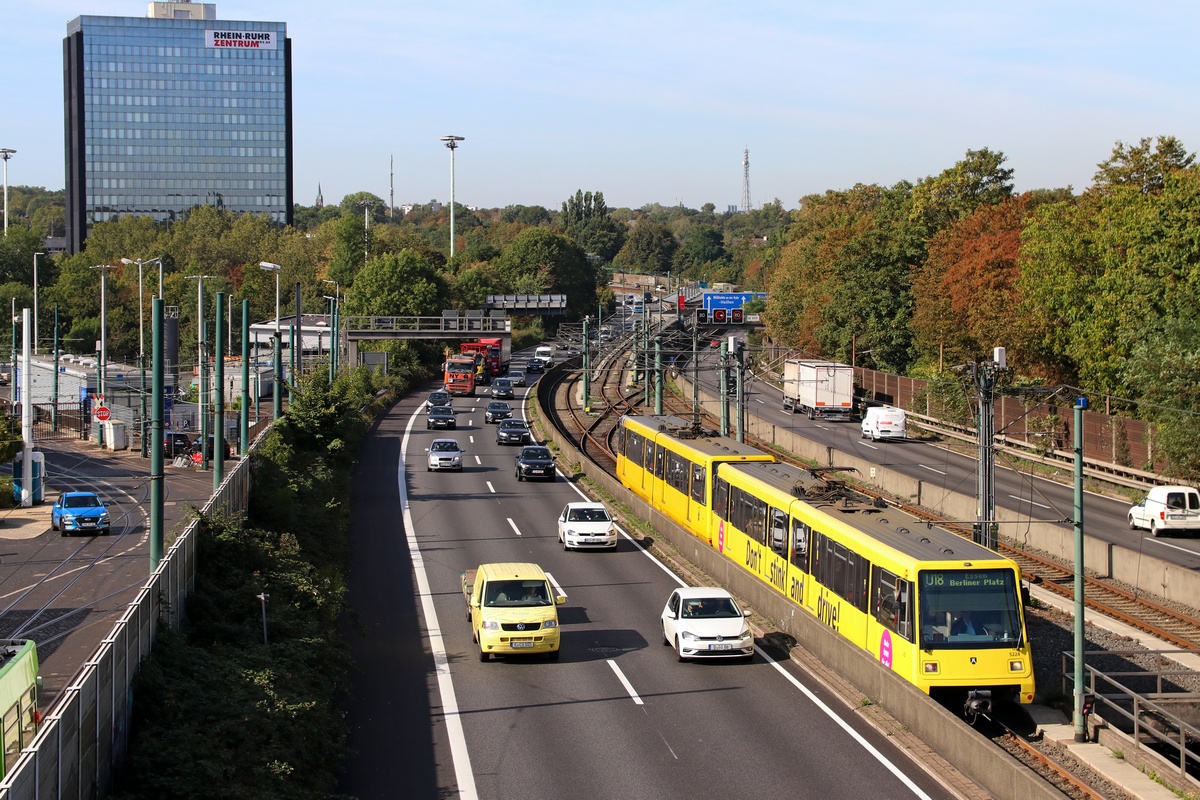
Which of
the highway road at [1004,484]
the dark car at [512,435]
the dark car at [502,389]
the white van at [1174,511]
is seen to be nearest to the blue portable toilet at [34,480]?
the dark car at [512,435]

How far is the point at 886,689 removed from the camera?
65.0 feet

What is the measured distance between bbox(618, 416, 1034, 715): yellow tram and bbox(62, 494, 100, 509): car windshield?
2152 cm

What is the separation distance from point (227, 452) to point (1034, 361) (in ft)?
131

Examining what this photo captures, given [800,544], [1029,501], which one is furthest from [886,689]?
[1029,501]

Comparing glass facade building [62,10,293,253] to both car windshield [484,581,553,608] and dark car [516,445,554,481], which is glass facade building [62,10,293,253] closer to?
dark car [516,445,554,481]

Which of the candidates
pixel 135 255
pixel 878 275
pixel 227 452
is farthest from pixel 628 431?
pixel 135 255

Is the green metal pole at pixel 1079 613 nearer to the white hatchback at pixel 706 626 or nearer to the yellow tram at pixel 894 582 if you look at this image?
the yellow tram at pixel 894 582

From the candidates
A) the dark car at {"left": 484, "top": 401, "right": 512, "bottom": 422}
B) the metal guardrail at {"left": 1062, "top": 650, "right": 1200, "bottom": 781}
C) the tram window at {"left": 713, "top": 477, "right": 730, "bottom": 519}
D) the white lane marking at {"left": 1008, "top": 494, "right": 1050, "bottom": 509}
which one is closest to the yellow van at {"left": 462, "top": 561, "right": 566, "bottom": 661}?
the tram window at {"left": 713, "top": 477, "right": 730, "bottom": 519}

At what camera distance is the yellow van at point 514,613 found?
2294 cm

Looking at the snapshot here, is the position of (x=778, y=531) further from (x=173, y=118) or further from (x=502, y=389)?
(x=173, y=118)

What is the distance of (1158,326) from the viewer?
47688 mm

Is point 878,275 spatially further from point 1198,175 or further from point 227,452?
point 227,452

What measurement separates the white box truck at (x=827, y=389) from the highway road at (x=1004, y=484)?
32.0 inches

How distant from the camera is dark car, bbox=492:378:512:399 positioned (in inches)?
3278
